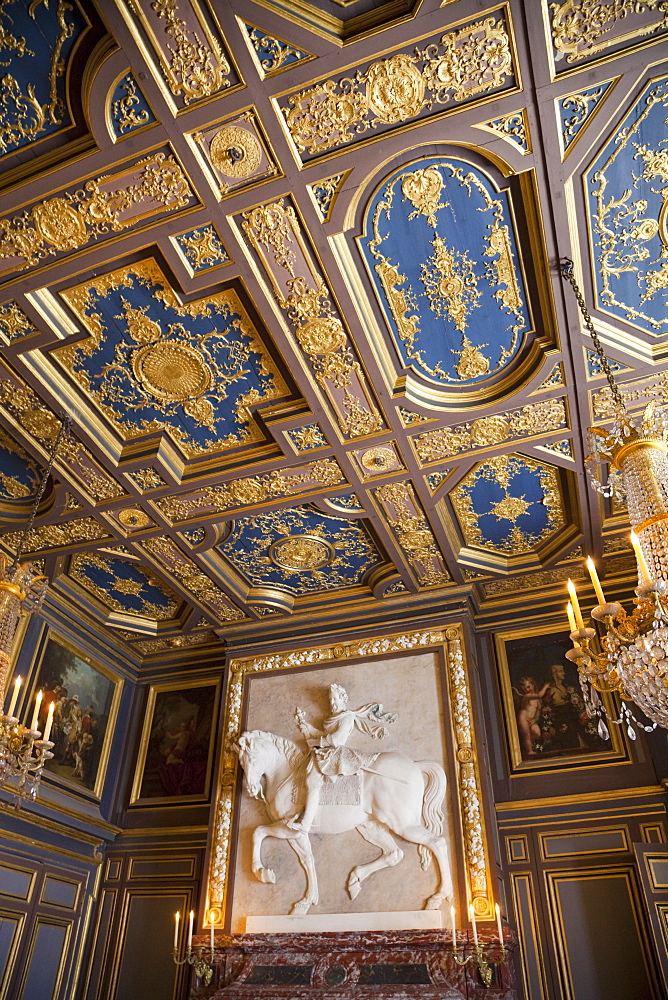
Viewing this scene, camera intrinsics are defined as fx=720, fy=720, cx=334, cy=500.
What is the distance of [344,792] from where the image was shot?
26.1ft

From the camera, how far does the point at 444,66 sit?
4191 mm

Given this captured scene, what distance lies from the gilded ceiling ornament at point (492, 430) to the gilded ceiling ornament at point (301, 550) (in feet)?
5.09

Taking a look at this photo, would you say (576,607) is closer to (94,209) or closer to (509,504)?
(509,504)

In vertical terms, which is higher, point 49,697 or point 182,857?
point 49,697

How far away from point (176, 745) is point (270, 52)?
8.42 metres

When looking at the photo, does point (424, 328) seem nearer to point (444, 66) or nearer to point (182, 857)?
point (444, 66)

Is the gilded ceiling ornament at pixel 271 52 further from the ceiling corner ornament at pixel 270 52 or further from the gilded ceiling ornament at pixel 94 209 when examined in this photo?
the gilded ceiling ornament at pixel 94 209

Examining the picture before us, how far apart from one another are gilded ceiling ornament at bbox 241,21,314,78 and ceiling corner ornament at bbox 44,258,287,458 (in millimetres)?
1684

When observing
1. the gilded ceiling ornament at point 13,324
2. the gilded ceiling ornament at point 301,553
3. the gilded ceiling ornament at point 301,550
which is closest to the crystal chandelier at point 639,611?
the gilded ceiling ornament at point 301,550

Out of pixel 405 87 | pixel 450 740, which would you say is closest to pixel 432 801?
pixel 450 740

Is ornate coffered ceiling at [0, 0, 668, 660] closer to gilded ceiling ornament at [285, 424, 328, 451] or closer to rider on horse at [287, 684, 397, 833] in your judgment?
gilded ceiling ornament at [285, 424, 328, 451]

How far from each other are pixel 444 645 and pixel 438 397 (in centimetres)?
343

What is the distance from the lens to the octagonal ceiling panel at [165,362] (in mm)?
5645

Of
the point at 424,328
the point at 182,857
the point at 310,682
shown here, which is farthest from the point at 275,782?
the point at 424,328
